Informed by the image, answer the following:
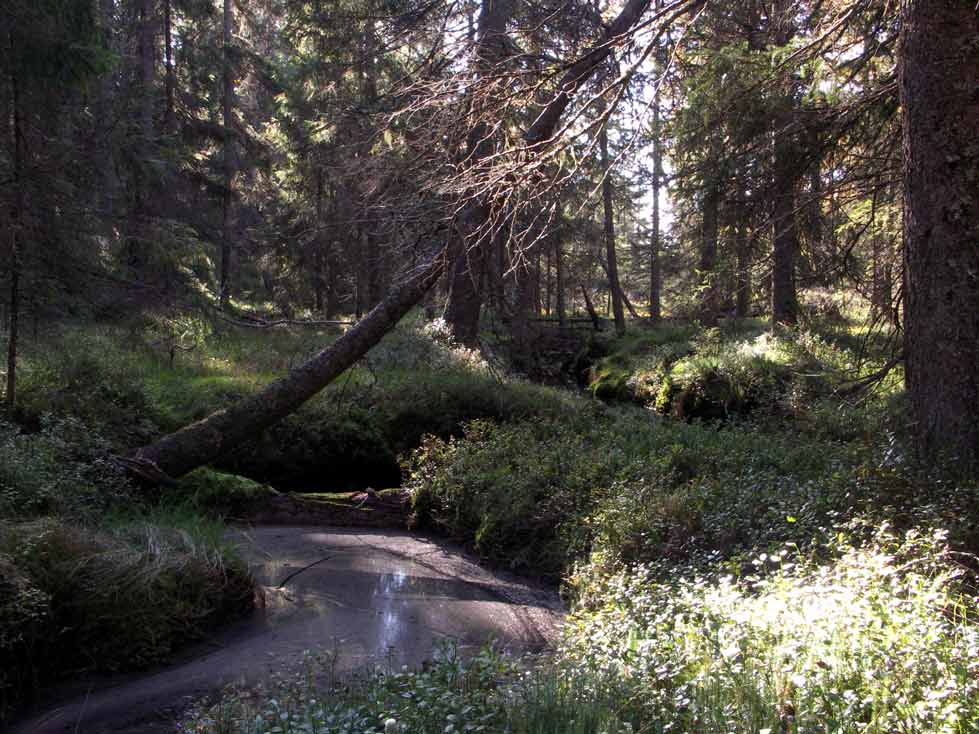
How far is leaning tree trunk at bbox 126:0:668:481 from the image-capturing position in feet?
31.6

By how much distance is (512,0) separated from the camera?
43.6ft

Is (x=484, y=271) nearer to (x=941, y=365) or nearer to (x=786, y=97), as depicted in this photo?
(x=786, y=97)

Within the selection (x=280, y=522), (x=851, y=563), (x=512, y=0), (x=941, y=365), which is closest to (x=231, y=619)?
(x=280, y=522)

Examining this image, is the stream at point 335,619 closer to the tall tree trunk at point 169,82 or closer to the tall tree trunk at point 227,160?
the tall tree trunk at point 227,160

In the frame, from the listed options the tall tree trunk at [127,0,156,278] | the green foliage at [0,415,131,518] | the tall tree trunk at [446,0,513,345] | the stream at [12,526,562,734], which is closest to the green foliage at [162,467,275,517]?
the stream at [12,526,562,734]

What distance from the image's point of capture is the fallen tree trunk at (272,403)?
976cm

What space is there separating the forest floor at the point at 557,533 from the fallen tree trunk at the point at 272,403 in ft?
1.55

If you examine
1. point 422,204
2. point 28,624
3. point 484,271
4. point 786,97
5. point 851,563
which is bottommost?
point 28,624

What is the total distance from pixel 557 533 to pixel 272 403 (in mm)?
4298

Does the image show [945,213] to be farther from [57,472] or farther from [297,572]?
[57,472]

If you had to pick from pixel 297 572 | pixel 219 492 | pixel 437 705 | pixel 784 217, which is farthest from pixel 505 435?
pixel 437 705

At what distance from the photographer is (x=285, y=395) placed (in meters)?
10.2

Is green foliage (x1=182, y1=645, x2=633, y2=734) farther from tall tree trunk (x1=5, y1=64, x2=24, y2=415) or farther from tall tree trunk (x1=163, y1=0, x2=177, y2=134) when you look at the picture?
tall tree trunk (x1=163, y1=0, x2=177, y2=134)

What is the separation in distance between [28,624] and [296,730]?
3.04 metres
